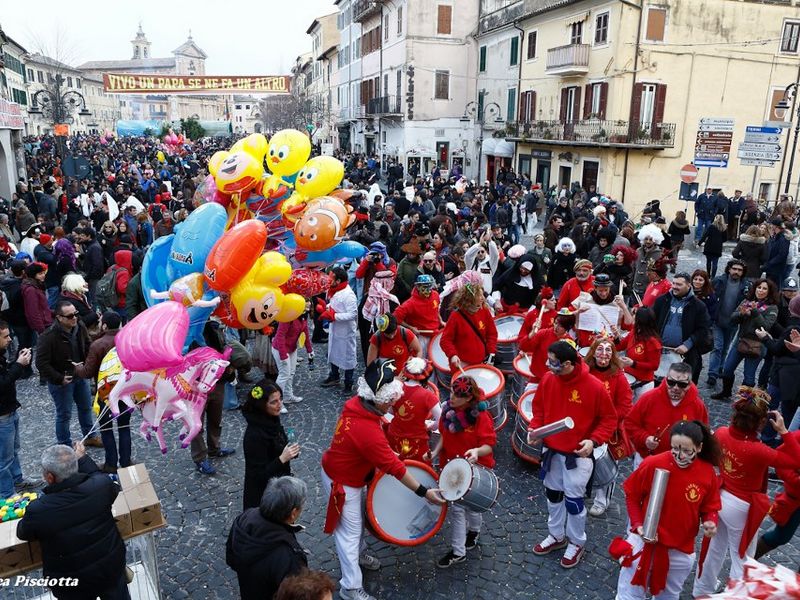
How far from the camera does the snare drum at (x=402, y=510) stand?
4590mm

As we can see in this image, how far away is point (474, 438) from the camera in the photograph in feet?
16.0

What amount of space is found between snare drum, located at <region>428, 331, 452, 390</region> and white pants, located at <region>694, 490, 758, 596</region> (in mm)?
3348

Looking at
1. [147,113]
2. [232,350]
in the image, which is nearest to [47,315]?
[232,350]

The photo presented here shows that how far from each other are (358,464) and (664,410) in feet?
7.82

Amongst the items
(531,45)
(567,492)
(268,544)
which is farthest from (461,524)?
(531,45)

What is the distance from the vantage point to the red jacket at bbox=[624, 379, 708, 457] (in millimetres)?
4797

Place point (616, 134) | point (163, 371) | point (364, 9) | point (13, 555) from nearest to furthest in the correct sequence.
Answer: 1. point (13, 555)
2. point (163, 371)
3. point (616, 134)
4. point (364, 9)

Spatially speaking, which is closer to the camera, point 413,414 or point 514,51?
point 413,414

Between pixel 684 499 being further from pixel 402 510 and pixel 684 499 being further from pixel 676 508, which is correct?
pixel 402 510

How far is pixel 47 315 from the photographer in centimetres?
855

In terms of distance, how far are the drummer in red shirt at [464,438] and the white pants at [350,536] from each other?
80 cm

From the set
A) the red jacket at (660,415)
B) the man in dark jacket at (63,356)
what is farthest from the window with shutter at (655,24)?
the man in dark jacket at (63,356)

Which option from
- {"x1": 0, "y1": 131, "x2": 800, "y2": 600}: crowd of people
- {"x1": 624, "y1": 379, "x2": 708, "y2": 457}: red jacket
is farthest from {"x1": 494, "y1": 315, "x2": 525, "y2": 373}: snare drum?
{"x1": 624, "y1": 379, "x2": 708, "y2": 457}: red jacket

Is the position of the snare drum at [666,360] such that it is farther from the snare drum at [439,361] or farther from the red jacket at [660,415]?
the snare drum at [439,361]
